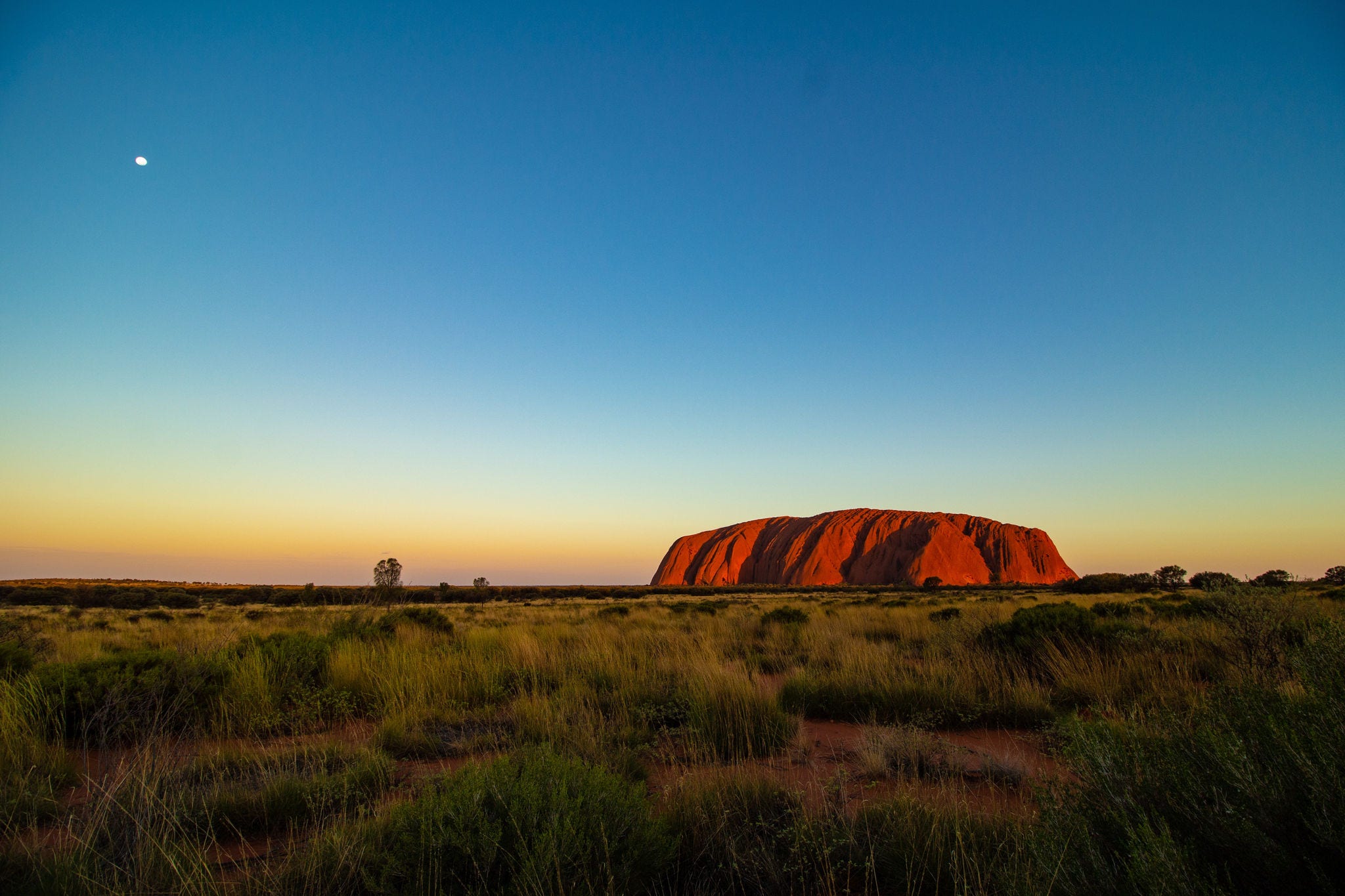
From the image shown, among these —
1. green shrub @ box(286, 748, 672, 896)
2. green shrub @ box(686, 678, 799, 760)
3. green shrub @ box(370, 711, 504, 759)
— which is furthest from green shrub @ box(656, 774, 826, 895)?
green shrub @ box(370, 711, 504, 759)

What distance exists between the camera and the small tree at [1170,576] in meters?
38.0

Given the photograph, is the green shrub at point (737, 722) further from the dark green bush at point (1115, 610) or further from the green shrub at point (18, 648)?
the dark green bush at point (1115, 610)

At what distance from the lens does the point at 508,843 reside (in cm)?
254

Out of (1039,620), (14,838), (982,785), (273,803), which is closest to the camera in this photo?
(14,838)

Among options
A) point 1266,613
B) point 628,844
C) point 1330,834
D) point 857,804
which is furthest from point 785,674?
point 1330,834

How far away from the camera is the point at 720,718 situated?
536 cm

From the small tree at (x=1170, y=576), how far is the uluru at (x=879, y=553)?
84.5ft

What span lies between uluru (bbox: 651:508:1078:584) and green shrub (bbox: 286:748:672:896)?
226 feet

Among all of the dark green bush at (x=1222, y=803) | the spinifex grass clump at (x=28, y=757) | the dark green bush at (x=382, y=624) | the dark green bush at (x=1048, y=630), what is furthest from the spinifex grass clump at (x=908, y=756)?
the dark green bush at (x=382, y=624)

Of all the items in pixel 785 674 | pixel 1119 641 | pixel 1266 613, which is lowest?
pixel 785 674

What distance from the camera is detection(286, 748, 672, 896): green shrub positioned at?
7.54 ft

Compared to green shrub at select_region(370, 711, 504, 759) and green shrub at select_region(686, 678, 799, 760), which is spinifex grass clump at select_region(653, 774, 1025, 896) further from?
green shrub at select_region(370, 711, 504, 759)

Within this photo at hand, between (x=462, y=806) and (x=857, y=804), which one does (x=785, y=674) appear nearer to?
(x=857, y=804)

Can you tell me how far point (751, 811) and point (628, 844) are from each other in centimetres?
111
